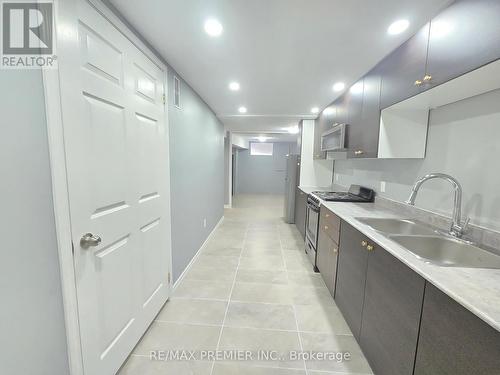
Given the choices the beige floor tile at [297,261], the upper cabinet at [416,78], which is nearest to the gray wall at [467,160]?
the upper cabinet at [416,78]

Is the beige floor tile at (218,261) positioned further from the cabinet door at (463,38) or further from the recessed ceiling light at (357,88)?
the cabinet door at (463,38)

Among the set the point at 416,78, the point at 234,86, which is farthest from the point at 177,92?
the point at 416,78

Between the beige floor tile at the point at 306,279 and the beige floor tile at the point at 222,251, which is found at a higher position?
the beige floor tile at the point at 222,251

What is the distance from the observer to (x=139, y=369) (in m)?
1.44

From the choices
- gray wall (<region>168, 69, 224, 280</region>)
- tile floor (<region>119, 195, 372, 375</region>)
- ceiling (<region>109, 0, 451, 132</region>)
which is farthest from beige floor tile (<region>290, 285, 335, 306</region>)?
ceiling (<region>109, 0, 451, 132</region>)

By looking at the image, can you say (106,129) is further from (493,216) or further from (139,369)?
(493,216)

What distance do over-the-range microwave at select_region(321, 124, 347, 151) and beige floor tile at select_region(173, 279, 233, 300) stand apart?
2.25 metres

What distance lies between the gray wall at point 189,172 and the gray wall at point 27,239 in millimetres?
1290

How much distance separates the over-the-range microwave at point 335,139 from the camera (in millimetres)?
2727

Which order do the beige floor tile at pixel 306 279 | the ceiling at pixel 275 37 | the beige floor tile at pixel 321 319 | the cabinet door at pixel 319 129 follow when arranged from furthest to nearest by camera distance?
the cabinet door at pixel 319 129 < the beige floor tile at pixel 306 279 < the beige floor tile at pixel 321 319 < the ceiling at pixel 275 37

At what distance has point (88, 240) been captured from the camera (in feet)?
3.65

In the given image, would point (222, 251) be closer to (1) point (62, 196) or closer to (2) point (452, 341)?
(1) point (62, 196)

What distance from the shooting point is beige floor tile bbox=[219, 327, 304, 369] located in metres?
1.51

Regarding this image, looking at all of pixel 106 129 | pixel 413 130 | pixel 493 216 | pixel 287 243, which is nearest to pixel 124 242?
pixel 106 129
